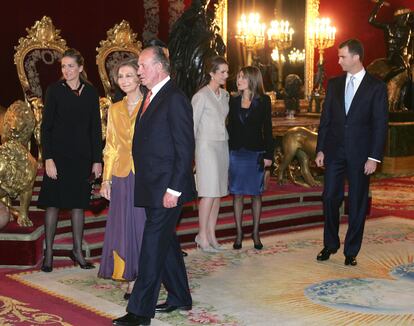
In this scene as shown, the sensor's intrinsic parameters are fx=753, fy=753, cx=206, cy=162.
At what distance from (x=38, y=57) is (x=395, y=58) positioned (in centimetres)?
703

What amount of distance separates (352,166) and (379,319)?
1435 millimetres

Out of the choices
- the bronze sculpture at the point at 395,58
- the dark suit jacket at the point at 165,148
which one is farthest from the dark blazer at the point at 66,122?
the bronze sculpture at the point at 395,58

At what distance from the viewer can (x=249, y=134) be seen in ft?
18.7

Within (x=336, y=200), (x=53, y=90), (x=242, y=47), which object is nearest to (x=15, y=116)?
(x=53, y=90)

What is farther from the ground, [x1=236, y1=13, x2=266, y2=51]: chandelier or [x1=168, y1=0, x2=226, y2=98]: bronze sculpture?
[x1=236, y1=13, x2=266, y2=51]: chandelier

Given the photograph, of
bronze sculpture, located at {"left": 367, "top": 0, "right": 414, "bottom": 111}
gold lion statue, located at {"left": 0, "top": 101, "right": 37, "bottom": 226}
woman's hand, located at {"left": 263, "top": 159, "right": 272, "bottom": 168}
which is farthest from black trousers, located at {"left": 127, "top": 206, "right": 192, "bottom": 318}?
bronze sculpture, located at {"left": 367, "top": 0, "right": 414, "bottom": 111}

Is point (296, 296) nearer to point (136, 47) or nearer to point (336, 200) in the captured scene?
point (336, 200)

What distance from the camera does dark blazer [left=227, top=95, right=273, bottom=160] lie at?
18.7 feet

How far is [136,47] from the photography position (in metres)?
8.58

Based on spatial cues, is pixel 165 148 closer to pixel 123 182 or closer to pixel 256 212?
pixel 123 182

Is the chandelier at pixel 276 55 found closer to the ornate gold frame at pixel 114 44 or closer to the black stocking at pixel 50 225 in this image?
the ornate gold frame at pixel 114 44

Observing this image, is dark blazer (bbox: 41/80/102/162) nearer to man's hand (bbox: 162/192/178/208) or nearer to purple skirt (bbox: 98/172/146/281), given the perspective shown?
purple skirt (bbox: 98/172/146/281)

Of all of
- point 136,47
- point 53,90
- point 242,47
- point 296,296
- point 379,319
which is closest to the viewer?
point 379,319

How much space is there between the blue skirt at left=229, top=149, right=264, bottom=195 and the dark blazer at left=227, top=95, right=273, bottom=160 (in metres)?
0.05
